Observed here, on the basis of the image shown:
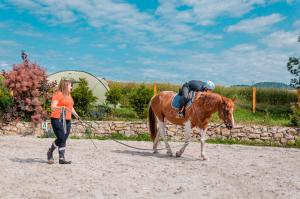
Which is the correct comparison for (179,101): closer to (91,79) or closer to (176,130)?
(176,130)

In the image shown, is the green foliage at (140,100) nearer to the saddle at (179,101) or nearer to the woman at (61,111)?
the saddle at (179,101)

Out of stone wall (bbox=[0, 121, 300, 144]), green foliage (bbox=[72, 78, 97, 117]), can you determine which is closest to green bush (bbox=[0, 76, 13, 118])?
stone wall (bbox=[0, 121, 300, 144])

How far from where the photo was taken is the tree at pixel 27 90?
56.9ft

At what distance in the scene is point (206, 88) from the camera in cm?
1113

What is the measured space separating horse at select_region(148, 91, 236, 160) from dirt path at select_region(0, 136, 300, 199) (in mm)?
682

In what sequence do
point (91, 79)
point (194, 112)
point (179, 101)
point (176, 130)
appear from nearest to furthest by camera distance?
1. point (194, 112)
2. point (179, 101)
3. point (176, 130)
4. point (91, 79)

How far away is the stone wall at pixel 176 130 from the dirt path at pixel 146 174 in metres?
2.66

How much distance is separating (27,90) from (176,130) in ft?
20.7

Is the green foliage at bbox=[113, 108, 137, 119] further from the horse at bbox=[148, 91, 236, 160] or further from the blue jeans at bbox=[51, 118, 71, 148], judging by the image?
the blue jeans at bbox=[51, 118, 71, 148]

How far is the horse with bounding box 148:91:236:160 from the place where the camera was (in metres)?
10.3

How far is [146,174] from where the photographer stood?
8891 mm

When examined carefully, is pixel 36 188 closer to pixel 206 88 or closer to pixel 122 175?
pixel 122 175

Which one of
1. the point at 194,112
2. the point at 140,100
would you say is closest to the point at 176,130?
the point at 140,100

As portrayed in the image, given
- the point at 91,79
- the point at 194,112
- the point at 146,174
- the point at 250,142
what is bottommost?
the point at 146,174
